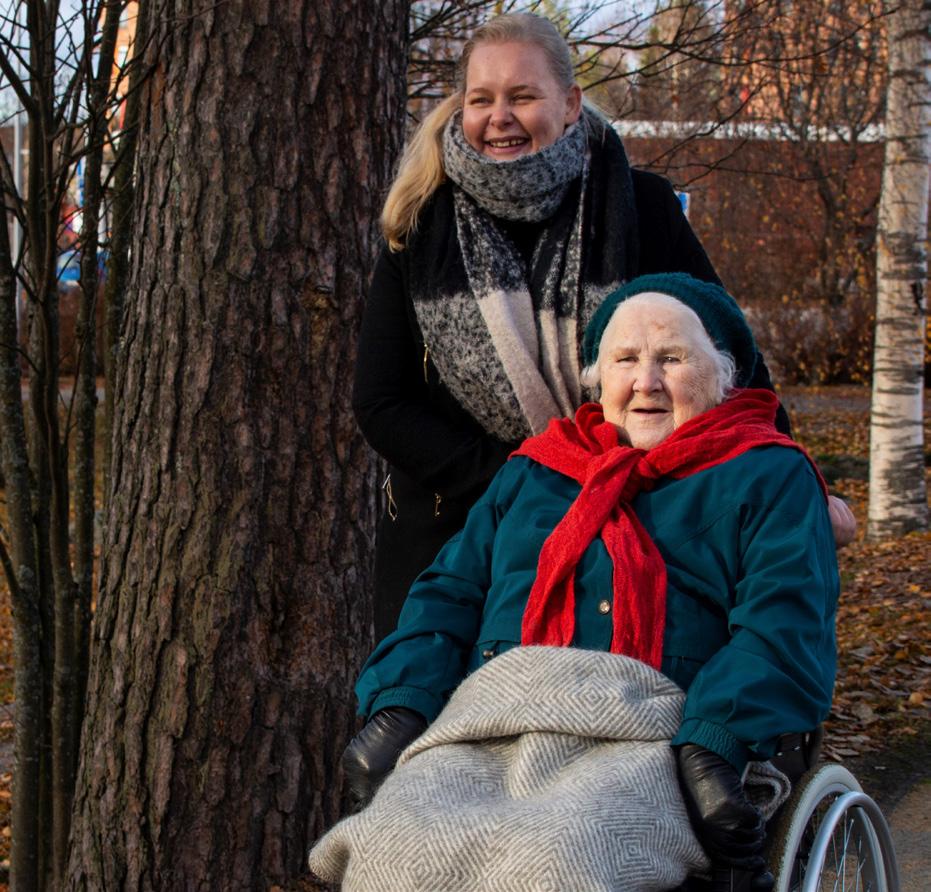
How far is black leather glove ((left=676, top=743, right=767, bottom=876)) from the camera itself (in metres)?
2.16

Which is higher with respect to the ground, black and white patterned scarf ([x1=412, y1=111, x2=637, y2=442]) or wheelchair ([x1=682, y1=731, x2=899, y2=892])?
black and white patterned scarf ([x1=412, y1=111, x2=637, y2=442])

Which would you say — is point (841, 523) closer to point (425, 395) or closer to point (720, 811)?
point (720, 811)

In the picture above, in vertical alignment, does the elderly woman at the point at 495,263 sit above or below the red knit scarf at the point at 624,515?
above

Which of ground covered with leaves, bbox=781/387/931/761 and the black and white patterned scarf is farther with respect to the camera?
ground covered with leaves, bbox=781/387/931/761

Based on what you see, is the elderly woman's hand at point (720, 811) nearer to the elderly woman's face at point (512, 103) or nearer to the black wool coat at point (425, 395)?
the black wool coat at point (425, 395)

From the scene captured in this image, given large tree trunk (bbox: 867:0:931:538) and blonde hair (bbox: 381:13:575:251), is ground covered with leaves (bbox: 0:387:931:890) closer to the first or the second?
large tree trunk (bbox: 867:0:931:538)

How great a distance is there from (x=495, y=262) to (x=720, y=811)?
1.37m

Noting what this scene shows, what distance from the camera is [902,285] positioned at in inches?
414

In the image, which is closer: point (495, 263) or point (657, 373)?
point (657, 373)

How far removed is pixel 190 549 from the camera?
3.75m

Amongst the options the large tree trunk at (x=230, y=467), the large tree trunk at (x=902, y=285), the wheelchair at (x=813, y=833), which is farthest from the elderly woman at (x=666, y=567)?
the large tree trunk at (x=902, y=285)

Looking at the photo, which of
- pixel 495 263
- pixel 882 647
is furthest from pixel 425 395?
pixel 882 647

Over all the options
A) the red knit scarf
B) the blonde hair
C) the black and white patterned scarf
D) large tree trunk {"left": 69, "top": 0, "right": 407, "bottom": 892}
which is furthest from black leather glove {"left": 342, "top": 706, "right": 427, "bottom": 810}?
large tree trunk {"left": 69, "top": 0, "right": 407, "bottom": 892}

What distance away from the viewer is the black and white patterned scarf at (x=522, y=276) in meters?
2.99
